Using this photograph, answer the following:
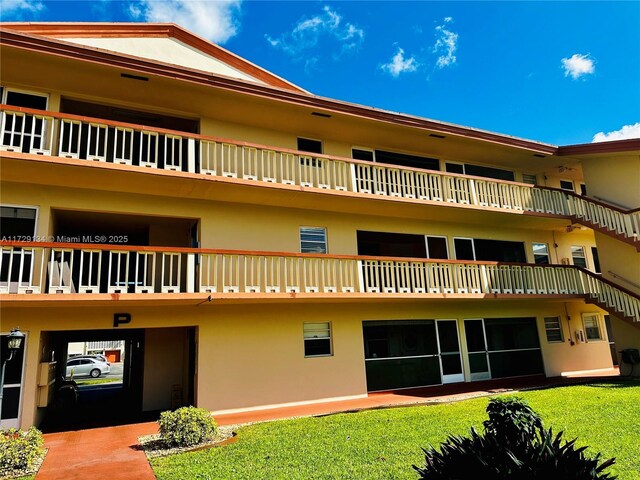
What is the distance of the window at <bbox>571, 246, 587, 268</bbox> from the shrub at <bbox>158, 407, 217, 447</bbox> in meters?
15.7

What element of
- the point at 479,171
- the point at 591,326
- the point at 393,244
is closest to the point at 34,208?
the point at 393,244

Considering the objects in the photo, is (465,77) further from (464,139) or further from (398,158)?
(398,158)

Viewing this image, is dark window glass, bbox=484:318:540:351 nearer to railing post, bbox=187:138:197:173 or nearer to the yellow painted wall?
the yellow painted wall

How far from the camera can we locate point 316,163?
502 inches

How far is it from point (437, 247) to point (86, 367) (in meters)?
24.9

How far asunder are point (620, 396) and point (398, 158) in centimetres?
952

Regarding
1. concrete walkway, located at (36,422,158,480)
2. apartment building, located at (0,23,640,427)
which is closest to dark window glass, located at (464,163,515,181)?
apartment building, located at (0,23,640,427)

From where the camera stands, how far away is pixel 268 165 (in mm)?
12055

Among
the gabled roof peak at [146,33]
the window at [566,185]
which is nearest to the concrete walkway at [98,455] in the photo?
the gabled roof peak at [146,33]

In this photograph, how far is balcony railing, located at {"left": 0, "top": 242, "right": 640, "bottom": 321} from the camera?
31.3ft

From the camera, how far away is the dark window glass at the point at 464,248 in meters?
15.8

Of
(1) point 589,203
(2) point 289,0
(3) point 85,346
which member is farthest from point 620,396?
(3) point 85,346

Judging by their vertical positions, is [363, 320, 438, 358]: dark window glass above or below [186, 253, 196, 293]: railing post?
below

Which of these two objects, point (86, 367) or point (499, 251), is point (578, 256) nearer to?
point (499, 251)
